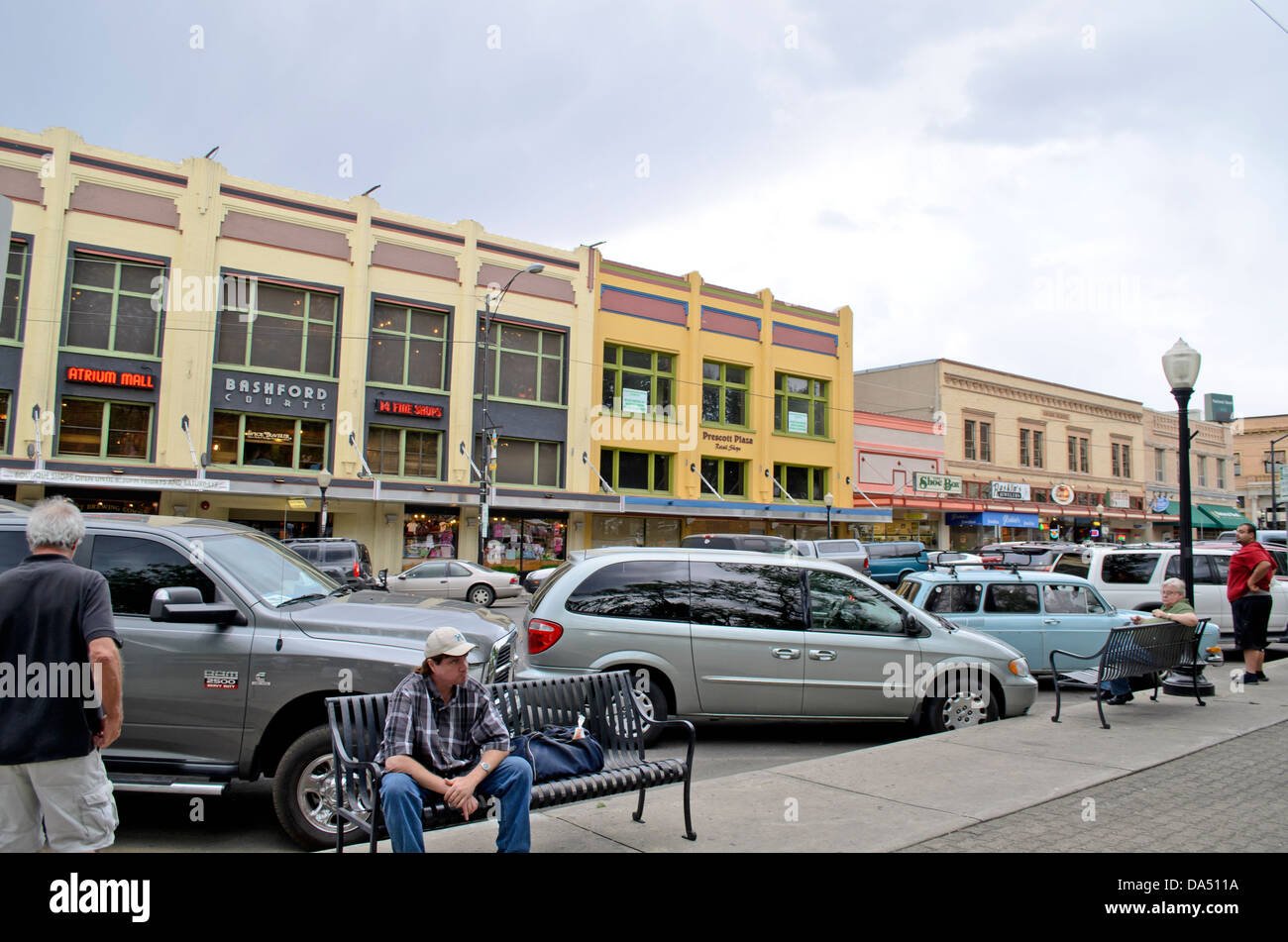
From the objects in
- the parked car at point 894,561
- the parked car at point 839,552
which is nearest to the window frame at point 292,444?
the parked car at point 839,552

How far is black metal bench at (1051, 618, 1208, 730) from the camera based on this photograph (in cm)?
838

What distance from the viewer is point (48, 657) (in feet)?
11.8

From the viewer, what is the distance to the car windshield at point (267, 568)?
5855mm

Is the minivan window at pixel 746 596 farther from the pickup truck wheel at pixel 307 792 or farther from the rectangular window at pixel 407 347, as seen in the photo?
the rectangular window at pixel 407 347

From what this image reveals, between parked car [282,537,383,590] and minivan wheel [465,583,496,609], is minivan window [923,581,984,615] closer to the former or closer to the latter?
parked car [282,537,383,590]

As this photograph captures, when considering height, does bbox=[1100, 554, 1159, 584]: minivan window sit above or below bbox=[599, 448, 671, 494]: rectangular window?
below

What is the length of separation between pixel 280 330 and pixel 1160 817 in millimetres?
26845

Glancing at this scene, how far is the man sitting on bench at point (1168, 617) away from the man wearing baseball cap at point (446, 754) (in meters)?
7.18

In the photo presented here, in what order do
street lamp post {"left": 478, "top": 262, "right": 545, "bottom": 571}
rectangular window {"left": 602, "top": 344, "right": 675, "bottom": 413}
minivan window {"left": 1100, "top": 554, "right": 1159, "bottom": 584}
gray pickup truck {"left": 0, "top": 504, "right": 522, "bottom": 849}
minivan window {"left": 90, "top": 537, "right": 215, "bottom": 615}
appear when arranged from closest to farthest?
gray pickup truck {"left": 0, "top": 504, "right": 522, "bottom": 849} < minivan window {"left": 90, "top": 537, "right": 215, "bottom": 615} < minivan window {"left": 1100, "top": 554, "right": 1159, "bottom": 584} < street lamp post {"left": 478, "top": 262, "right": 545, "bottom": 571} < rectangular window {"left": 602, "top": 344, "right": 675, "bottom": 413}

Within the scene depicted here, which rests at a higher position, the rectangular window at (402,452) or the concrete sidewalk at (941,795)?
the rectangular window at (402,452)

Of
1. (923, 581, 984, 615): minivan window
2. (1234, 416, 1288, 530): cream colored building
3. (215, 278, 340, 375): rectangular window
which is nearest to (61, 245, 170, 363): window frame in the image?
(215, 278, 340, 375): rectangular window

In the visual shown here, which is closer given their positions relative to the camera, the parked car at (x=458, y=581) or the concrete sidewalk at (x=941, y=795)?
the concrete sidewalk at (x=941, y=795)

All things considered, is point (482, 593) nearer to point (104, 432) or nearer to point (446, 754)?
point (104, 432)

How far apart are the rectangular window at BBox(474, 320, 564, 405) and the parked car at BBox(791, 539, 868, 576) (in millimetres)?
10733
